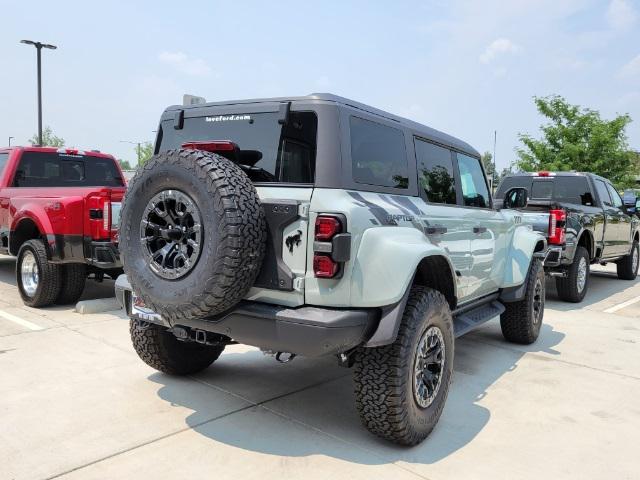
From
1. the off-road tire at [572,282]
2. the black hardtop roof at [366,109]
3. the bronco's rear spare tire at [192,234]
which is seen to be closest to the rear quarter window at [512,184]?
the off-road tire at [572,282]

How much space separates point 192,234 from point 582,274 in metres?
7.04

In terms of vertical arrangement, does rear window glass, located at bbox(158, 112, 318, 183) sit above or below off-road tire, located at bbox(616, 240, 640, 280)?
above

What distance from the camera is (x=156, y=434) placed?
326 centimetres

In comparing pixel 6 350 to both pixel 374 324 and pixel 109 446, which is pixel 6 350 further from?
pixel 374 324

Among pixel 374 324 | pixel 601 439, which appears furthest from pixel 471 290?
pixel 374 324

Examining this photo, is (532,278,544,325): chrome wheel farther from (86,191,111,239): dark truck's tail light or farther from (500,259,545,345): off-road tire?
(86,191,111,239): dark truck's tail light

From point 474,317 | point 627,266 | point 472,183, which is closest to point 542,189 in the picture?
point 627,266

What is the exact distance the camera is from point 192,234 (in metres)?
2.85

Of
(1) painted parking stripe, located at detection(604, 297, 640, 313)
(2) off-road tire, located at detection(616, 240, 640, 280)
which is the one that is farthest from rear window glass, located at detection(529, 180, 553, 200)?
(2) off-road tire, located at detection(616, 240, 640, 280)

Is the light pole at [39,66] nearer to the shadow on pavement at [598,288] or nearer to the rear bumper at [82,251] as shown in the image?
the rear bumper at [82,251]

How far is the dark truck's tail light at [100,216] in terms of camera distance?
5.79 meters

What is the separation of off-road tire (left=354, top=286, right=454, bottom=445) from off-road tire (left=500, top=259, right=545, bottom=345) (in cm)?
257

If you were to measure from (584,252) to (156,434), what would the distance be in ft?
22.6

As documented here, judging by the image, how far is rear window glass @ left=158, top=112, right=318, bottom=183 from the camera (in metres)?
3.10
